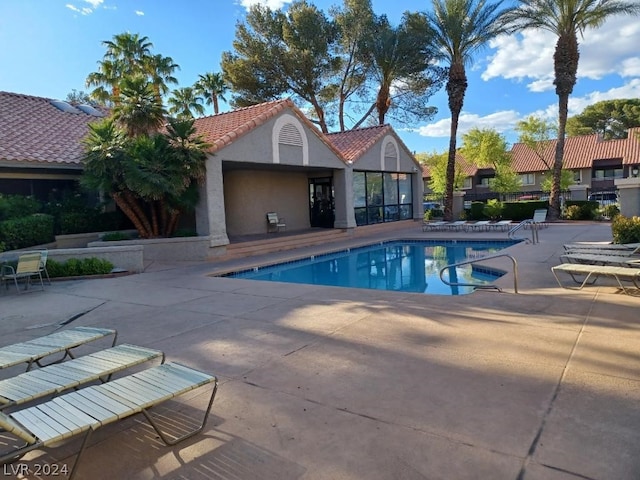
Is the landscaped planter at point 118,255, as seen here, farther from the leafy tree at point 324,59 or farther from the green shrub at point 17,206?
the leafy tree at point 324,59

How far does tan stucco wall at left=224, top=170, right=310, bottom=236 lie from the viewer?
19875mm

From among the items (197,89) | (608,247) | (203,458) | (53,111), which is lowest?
(203,458)

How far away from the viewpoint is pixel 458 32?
23984mm

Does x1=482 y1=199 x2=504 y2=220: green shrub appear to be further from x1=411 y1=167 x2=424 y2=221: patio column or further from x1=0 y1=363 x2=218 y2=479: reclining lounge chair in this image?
x1=0 y1=363 x2=218 y2=479: reclining lounge chair

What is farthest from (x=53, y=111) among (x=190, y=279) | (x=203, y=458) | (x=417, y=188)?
(x=203, y=458)

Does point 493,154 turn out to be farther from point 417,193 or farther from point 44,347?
point 44,347

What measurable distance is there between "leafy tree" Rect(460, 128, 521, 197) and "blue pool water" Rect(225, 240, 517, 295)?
19.1 meters

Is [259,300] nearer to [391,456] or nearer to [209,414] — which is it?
[209,414]

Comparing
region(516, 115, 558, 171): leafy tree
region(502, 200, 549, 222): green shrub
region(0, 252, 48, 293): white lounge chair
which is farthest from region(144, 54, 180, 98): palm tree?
region(516, 115, 558, 171): leafy tree

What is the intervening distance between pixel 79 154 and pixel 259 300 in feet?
39.4

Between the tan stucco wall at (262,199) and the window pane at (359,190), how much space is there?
251 centimetres

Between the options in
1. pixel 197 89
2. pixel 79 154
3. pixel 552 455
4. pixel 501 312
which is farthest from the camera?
pixel 197 89

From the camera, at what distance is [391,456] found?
309 cm

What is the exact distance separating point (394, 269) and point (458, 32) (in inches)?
640
